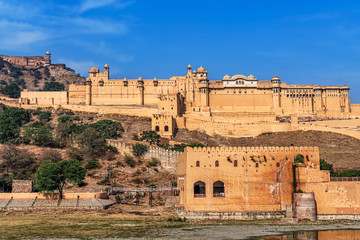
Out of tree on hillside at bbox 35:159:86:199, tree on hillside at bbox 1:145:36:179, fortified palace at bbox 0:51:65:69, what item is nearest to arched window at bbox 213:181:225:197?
tree on hillside at bbox 35:159:86:199

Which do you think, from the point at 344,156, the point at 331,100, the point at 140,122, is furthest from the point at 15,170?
the point at 331,100

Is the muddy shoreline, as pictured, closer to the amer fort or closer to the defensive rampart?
the amer fort

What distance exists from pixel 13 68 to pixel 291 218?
437ft

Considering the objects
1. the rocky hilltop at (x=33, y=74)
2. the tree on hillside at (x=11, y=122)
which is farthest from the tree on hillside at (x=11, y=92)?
the rocky hilltop at (x=33, y=74)

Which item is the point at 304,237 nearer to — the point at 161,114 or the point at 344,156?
the point at 344,156

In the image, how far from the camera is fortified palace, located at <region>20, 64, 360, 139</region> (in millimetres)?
91625

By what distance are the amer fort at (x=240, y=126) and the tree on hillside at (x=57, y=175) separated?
1021cm

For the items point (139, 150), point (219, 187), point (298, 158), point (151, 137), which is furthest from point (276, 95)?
point (219, 187)

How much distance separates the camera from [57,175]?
1882 inches

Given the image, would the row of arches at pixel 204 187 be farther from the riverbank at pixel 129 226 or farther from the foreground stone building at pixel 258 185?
the riverbank at pixel 129 226

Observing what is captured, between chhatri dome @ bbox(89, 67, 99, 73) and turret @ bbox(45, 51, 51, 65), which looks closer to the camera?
chhatri dome @ bbox(89, 67, 99, 73)

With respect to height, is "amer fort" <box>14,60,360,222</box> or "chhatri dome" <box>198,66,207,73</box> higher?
"chhatri dome" <box>198,66,207,73</box>

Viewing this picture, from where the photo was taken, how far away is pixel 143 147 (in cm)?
6378

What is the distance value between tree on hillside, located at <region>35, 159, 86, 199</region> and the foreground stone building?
13.7 metres
